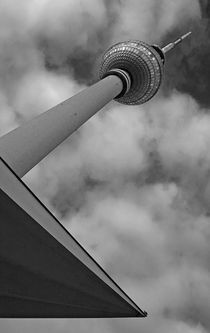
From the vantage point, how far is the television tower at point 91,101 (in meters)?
17.2

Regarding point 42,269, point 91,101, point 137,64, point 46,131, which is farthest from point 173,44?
point 42,269

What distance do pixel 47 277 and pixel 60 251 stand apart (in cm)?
123

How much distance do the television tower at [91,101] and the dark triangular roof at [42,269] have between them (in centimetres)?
774

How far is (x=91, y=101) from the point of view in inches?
1161

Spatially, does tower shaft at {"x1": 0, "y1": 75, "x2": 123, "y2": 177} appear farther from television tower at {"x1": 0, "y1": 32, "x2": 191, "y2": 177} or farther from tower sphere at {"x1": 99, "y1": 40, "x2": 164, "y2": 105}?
tower sphere at {"x1": 99, "y1": 40, "x2": 164, "y2": 105}

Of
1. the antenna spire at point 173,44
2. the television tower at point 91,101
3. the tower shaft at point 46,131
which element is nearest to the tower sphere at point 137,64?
the television tower at point 91,101

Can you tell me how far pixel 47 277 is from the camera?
25.0ft

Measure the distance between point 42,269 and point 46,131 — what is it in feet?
46.1

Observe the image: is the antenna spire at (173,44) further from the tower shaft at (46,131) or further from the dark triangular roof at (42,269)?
the dark triangular roof at (42,269)

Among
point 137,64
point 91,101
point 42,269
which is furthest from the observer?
point 137,64

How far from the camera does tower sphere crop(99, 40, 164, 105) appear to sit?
4575 cm

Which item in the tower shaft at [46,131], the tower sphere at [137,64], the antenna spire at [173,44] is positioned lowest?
the tower shaft at [46,131]

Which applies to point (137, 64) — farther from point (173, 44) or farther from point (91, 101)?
point (91, 101)

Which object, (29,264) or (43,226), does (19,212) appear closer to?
(43,226)
